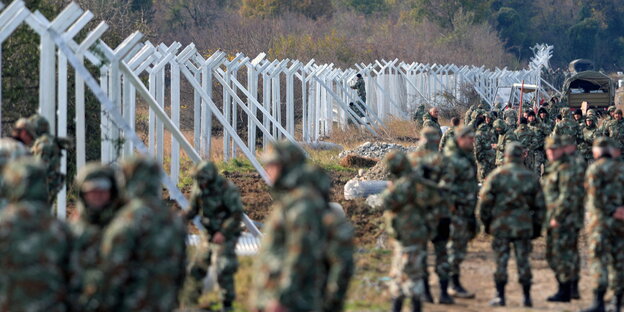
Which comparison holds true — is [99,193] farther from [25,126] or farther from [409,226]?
[25,126]

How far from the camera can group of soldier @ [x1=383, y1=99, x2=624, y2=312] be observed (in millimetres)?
8633

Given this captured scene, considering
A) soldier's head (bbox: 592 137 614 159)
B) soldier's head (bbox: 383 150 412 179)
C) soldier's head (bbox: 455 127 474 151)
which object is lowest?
soldier's head (bbox: 383 150 412 179)

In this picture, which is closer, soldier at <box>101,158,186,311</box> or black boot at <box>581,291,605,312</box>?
soldier at <box>101,158,186,311</box>

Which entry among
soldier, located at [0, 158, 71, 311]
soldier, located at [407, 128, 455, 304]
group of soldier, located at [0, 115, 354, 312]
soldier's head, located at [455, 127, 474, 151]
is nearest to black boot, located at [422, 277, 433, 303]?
soldier, located at [407, 128, 455, 304]

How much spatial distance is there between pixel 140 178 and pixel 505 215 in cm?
431

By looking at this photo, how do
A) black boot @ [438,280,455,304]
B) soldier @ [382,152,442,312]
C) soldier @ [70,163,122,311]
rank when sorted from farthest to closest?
black boot @ [438,280,455,304]
soldier @ [382,152,442,312]
soldier @ [70,163,122,311]

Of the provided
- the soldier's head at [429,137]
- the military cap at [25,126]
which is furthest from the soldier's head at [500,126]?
the military cap at [25,126]

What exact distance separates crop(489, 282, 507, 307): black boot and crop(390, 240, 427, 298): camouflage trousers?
125cm

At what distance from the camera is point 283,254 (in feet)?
19.5

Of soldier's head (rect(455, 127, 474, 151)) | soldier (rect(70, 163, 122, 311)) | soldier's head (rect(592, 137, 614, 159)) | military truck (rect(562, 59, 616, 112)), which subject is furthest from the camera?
military truck (rect(562, 59, 616, 112))

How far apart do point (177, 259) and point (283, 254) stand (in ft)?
2.08

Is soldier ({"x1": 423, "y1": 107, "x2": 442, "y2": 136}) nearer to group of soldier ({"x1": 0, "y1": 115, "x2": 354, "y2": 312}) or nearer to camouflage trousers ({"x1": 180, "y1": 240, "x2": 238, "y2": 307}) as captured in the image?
camouflage trousers ({"x1": 180, "y1": 240, "x2": 238, "y2": 307})

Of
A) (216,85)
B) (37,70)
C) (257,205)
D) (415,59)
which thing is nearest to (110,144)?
(37,70)

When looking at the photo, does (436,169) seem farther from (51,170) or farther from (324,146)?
(324,146)
